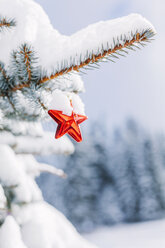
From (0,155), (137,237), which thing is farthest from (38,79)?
(137,237)

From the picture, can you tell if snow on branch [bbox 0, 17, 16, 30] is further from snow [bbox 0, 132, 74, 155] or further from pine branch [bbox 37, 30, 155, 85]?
snow [bbox 0, 132, 74, 155]

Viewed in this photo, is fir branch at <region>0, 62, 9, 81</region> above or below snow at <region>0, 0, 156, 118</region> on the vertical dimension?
below

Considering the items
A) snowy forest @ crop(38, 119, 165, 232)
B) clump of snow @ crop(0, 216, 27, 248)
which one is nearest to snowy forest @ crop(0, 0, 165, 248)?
clump of snow @ crop(0, 216, 27, 248)

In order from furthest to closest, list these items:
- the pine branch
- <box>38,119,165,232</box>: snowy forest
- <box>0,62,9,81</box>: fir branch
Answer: <box>38,119,165,232</box>: snowy forest → <box>0,62,9,81</box>: fir branch → the pine branch

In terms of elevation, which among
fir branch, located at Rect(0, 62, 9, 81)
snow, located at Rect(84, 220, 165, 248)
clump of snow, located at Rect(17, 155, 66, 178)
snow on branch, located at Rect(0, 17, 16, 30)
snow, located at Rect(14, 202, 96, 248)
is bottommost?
snow, located at Rect(84, 220, 165, 248)

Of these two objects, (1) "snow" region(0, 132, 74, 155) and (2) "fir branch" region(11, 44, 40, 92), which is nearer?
(2) "fir branch" region(11, 44, 40, 92)

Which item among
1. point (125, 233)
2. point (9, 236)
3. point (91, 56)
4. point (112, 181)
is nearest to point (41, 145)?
point (9, 236)

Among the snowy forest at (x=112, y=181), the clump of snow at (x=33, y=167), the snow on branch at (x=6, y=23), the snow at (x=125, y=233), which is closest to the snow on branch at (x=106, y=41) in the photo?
the snow on branch at (x=6, y=23)
